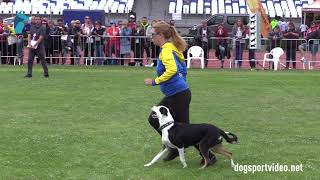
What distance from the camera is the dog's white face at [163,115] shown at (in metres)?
6.77

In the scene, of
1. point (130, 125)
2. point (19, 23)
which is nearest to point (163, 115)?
point (130, 125)

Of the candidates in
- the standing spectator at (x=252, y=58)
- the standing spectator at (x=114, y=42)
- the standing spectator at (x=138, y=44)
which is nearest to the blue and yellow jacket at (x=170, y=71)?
the standing spectator at (x=252, y=58)

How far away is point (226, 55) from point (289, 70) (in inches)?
100

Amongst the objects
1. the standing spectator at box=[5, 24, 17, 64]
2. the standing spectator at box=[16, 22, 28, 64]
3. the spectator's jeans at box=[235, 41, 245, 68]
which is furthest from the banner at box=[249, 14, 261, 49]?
the standing spectator at box=[5, 24, 17, 64]

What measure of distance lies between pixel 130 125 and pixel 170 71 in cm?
324

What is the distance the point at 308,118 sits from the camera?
35.1 feet

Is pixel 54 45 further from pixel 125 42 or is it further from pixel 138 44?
pixel 138 44

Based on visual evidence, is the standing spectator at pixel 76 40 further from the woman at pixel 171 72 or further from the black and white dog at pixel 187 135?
the black and white dog at pixel 187 135

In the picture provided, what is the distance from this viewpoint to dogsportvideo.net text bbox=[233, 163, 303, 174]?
691cm

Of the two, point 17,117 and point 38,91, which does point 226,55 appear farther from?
point 17,117

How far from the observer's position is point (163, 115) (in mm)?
6789

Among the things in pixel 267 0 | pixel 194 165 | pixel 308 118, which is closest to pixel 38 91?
pixel 308 118

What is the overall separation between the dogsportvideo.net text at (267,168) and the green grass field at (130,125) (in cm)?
11

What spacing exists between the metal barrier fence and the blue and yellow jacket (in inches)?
601
